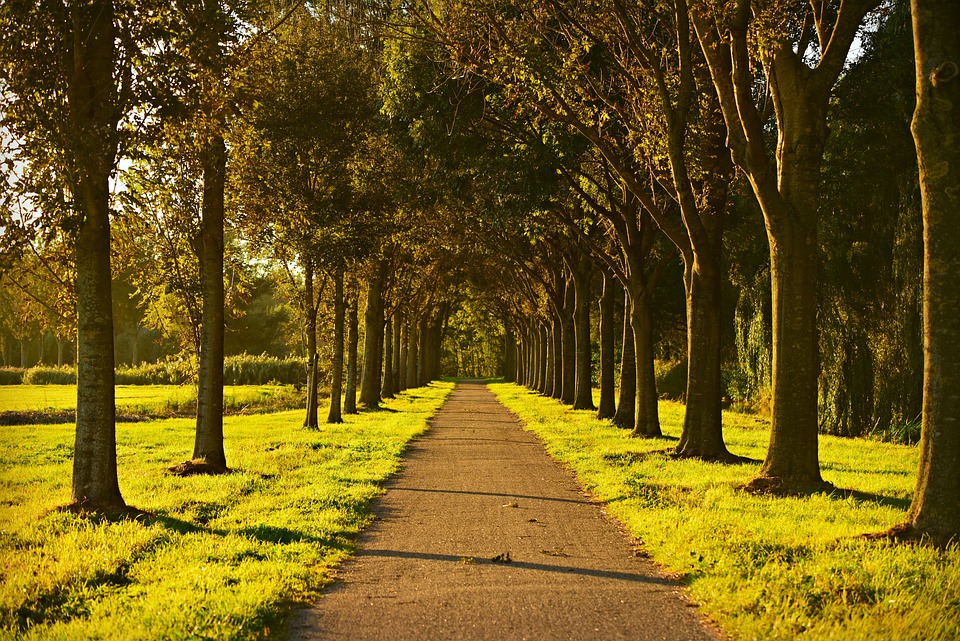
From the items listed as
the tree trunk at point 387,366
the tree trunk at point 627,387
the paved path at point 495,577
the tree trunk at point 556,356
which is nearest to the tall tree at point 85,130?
the paved path at point 495,577

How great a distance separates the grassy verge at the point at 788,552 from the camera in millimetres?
5582

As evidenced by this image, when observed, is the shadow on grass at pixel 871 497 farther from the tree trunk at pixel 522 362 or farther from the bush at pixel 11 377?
the bush at pixel 11 377

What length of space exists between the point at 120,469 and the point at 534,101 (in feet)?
34.2

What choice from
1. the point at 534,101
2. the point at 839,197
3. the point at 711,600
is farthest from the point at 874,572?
the point at 839,197

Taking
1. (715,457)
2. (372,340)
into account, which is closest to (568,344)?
(372,340)

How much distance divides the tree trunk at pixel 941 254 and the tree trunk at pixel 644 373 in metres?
12.4

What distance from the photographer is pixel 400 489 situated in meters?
12.3

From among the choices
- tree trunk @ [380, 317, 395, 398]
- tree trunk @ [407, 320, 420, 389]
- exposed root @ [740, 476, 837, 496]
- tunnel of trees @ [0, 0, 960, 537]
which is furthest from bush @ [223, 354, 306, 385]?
exposed root @ [740, 476, 837, 496]

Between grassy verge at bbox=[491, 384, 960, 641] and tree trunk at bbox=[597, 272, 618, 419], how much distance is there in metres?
11.5

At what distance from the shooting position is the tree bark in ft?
30.4

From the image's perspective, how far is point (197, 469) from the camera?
1378 centimetres

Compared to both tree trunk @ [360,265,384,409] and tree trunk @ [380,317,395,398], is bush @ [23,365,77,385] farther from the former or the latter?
tree trunk @ [360,265,384,409]

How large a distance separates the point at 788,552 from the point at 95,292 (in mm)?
8146

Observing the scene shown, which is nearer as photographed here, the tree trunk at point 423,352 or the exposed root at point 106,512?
the exposed root at point 106,512
